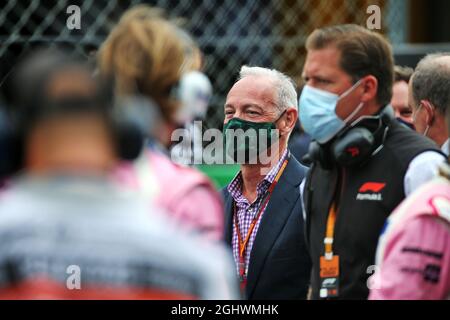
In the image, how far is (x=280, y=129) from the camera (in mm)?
4473

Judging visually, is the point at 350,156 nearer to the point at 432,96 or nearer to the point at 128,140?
the point at 432,96

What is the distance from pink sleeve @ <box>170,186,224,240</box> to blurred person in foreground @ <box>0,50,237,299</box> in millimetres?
347

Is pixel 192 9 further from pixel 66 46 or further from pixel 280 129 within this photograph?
pixel 280 129

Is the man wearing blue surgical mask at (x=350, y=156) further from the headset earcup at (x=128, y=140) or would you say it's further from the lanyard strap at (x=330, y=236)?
the headset earcup at (x=128, y=140)

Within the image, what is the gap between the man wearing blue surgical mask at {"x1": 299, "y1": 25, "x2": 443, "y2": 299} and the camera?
3.51 meters

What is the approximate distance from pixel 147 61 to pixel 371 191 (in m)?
1.25

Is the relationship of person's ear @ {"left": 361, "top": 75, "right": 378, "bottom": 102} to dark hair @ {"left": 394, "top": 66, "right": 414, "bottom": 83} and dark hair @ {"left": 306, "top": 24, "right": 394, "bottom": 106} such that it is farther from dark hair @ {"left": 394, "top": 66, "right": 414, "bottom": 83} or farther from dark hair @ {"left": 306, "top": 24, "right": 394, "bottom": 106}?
dark hair @ {"left": 394, "top": 66, "right": 414, "bottom": 83}

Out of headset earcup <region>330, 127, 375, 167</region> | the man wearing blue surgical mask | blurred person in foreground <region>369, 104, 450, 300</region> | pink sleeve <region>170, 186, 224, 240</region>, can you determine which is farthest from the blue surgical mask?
pink sleeve <region>170, 186, 224, 240</region>

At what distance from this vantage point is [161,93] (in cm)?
258

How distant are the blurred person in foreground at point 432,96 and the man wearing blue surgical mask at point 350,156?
1.45 ft

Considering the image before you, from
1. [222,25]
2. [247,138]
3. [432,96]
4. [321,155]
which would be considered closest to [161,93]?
[321,155]

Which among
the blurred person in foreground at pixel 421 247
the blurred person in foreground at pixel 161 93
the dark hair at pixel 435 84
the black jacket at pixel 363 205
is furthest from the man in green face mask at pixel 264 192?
the blurred person in foreground at pixel 161 93

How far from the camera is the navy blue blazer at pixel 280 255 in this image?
13.3 ft
